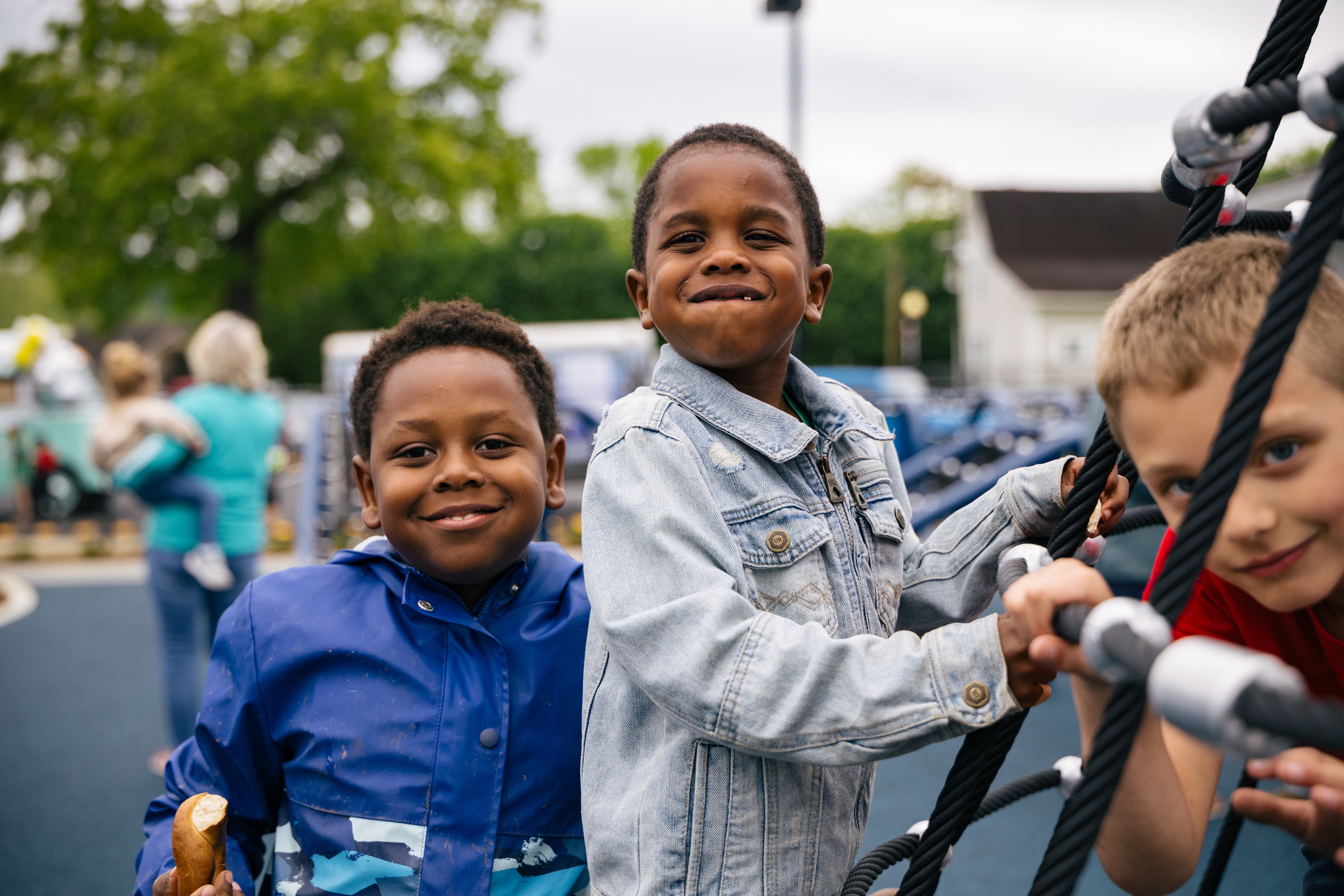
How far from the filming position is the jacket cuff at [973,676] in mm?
948

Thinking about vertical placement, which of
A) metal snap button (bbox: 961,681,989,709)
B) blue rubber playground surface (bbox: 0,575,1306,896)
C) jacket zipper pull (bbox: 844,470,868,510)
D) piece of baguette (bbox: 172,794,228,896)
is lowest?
blue rubber playground surface (bbox: 0,575,1306,896)

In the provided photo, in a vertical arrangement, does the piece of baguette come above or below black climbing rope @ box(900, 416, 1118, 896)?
below

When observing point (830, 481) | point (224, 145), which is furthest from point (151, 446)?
point (224, 145)

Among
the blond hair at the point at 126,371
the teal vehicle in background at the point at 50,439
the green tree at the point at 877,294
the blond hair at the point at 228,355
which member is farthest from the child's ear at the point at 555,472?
the green tree at the point at 877,294

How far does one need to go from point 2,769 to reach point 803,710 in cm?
Result: 503

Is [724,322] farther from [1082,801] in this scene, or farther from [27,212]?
[27,212]

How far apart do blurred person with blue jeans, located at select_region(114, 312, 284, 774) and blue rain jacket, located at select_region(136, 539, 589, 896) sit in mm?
2686

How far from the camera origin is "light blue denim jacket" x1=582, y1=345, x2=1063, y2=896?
99 cm

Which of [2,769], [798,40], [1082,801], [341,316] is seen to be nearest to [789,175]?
[1082,801]

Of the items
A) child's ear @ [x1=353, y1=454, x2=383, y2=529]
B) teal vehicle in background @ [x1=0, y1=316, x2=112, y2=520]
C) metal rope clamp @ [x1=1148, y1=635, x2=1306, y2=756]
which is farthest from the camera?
teal vehicle in background @ [x1=0, y1=316, x2=112, y2=520]

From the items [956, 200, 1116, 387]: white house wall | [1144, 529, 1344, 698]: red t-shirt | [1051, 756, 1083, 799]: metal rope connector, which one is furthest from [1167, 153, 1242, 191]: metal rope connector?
[956, 200, 1116, 387]: white house wall

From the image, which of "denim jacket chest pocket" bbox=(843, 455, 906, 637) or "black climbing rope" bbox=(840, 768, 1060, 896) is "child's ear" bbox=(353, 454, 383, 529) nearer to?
"denim jacket chest pocket" bbox=(843, 455, 906, 637)

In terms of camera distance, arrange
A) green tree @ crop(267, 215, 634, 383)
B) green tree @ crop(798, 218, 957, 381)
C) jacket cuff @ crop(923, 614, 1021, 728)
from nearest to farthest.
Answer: jacket cuff @ crop(923, 614, 1021, 728), green tree @ crop(267, 215, 634, 383), green tree @ crop(798, 218, 957, 381)

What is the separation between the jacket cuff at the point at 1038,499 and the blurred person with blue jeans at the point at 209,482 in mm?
3485
